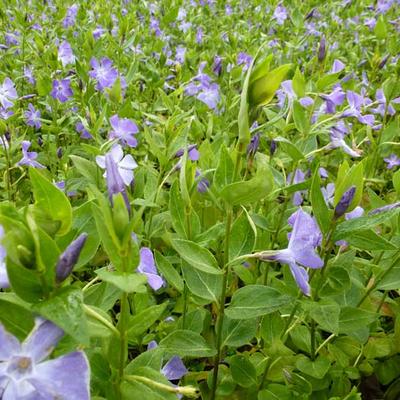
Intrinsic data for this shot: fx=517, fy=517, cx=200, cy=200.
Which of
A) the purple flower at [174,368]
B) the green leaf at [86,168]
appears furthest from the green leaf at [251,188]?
the green leaf at [86,168]

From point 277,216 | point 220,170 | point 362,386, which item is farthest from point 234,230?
point 362,386

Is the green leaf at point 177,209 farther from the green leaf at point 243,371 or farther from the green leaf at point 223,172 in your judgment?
the green leaf at point 243,371

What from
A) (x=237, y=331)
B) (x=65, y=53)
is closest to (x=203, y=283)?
(x=237, y=331)

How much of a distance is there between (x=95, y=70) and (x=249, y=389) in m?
1.95

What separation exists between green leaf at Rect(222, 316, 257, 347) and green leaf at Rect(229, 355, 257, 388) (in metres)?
0.08

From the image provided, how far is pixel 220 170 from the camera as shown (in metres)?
1.27

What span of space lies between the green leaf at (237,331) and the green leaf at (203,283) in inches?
4.7

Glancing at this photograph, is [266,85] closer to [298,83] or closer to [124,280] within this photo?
[124,280]

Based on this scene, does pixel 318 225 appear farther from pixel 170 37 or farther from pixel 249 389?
pixel 170 37

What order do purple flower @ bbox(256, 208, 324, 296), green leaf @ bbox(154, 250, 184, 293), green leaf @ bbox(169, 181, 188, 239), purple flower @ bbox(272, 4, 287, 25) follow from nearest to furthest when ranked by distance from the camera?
purple flower @ bbox(256, 208, 324, 296)
green leaf @ bbox(169, 181, 188, 239)
green leaf @ bbox(154, 250, 184, 293)
purple flower @ bbox(272, 4, 287, 25)

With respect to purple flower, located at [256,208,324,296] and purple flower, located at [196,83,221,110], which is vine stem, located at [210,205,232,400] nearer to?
purple flower, located at [256,208,324,296]

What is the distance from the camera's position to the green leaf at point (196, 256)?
1222 millimetres

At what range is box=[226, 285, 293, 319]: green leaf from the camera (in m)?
1.29

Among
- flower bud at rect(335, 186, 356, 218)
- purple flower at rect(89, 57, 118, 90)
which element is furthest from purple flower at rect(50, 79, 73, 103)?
flower bud at rect(335, 186, 356, 218)
